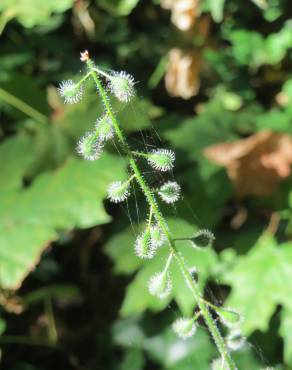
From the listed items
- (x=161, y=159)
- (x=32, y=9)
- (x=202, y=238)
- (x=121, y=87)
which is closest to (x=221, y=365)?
(x=202, y=238)

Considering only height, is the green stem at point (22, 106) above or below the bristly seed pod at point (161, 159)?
above

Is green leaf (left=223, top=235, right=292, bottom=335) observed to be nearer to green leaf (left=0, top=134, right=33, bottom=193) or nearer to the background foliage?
the background foliage

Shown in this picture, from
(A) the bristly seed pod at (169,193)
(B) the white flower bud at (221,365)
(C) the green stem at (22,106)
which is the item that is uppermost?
(C) the green stem at (22,106)

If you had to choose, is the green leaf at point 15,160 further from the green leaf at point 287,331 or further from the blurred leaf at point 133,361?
the green leaf at point 287,331

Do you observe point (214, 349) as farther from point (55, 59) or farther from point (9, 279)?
point (55, 59)

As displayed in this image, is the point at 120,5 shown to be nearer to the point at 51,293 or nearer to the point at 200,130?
the point at 200,130

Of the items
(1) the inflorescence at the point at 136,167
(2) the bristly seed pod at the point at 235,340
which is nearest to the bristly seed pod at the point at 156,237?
(1) the inflorescence at the point at 136,167

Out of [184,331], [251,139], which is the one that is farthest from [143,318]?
[184,331]

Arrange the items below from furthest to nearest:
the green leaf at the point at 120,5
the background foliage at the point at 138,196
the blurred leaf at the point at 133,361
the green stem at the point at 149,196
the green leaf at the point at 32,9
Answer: the green leaf at the point at 120,5 < the green leaf at the point at 32,9 < the blurred leaf at the point at 133,361 < the background foliage at the point at 138,196 < the green stem at the point at 149,196
